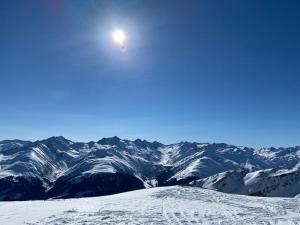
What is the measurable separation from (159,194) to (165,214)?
13.1 m

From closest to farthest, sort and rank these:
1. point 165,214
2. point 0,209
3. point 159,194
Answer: point 165,214 < point 0,209 < point 159,194

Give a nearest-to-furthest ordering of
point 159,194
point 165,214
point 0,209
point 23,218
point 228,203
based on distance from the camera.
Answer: point 23,218 < point 165,214 < point 0,209 < point 228,203 < point 159,194

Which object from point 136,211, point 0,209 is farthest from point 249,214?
point 0,209

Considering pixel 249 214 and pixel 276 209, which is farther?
pixel 276 209

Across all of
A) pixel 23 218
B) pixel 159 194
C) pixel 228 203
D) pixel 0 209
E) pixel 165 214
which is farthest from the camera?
pixel 159 194

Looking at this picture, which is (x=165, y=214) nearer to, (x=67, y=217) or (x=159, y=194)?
(x=67, y=217)

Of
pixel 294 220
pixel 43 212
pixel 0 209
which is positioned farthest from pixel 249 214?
pixel 0 209

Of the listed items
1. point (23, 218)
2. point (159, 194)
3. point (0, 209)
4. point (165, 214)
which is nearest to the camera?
point (23, 218)

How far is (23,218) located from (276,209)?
76.6ft

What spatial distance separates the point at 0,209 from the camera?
31.9 meters

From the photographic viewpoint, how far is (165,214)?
29203 mm

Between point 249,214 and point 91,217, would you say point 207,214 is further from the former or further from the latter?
point 91,217

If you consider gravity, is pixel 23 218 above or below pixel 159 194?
below

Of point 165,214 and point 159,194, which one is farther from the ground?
point 159,194
